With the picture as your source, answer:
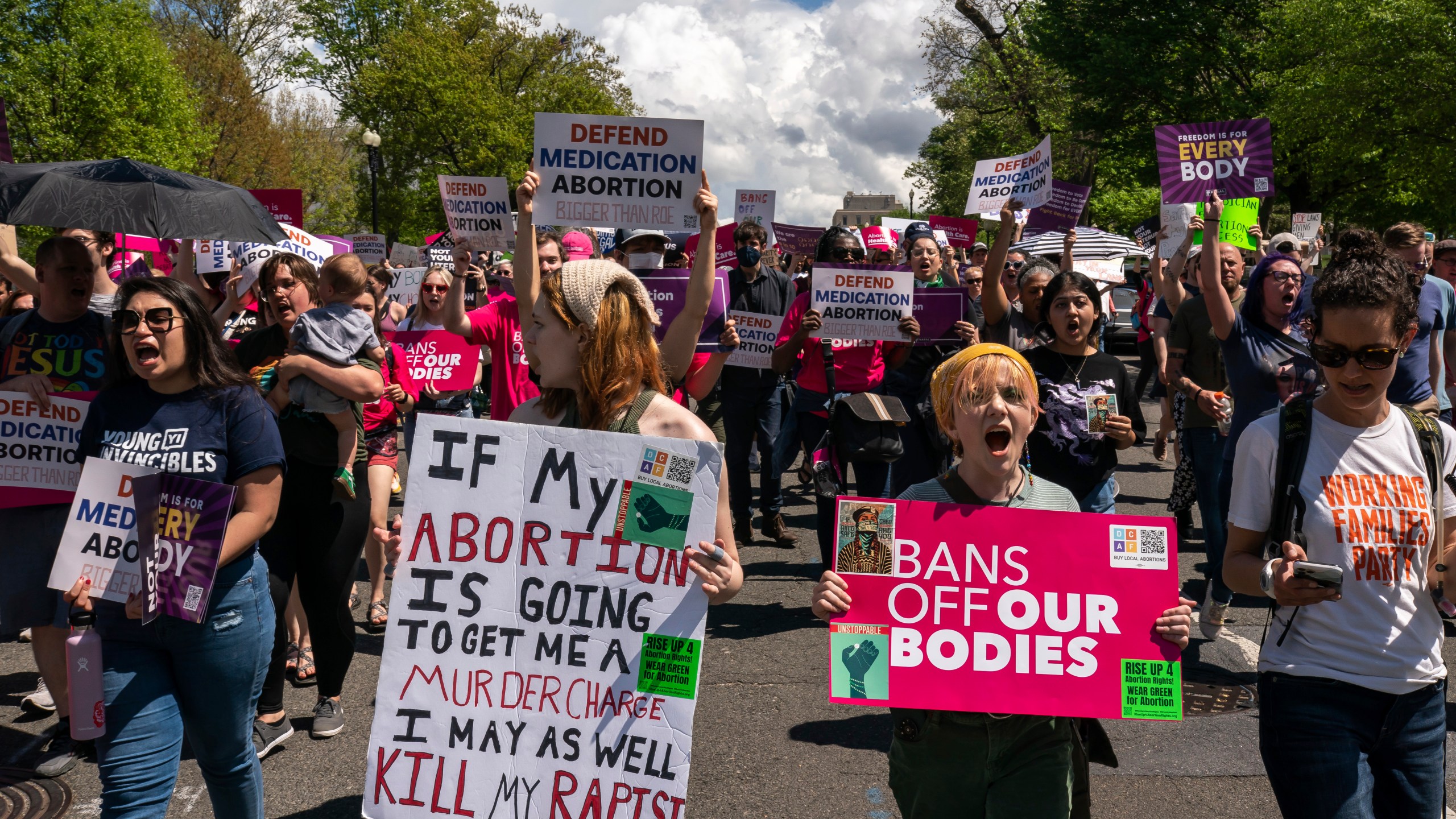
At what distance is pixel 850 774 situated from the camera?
428cm

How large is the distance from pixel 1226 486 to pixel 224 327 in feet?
18.2

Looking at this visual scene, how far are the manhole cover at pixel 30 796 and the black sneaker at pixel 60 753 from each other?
1.6 inches

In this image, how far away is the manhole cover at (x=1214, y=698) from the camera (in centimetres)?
491

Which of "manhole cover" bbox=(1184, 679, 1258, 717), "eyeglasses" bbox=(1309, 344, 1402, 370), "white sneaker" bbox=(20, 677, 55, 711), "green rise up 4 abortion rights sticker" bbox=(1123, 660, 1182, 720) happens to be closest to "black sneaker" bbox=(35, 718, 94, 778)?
"white sneaker" bbox=(20, 677, 55, 711)

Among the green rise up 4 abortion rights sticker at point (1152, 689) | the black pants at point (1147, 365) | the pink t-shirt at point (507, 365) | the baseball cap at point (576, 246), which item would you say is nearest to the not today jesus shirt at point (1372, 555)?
the green rise up 4 abortion rights sticker at point (1152, 689)

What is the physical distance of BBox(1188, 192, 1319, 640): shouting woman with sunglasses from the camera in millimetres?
5051

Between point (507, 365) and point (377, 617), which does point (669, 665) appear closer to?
point (507, 365)

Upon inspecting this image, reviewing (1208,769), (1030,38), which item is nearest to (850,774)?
(1208,769)

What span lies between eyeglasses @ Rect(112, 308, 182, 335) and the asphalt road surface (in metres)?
1.87

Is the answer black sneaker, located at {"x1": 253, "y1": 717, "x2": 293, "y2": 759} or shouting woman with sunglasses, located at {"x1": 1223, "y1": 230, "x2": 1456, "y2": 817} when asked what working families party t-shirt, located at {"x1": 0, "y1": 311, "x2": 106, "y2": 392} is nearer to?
black sneaker, located at {"x1": 253, "y1": 717, "x2": 293, "y2": 759}

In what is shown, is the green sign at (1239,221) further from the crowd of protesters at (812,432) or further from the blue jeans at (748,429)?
the blue jeans at (748,429)

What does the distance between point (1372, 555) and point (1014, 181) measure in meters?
7.17

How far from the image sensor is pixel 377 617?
6.08m

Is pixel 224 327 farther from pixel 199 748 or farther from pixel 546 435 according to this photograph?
pixel 546 435
